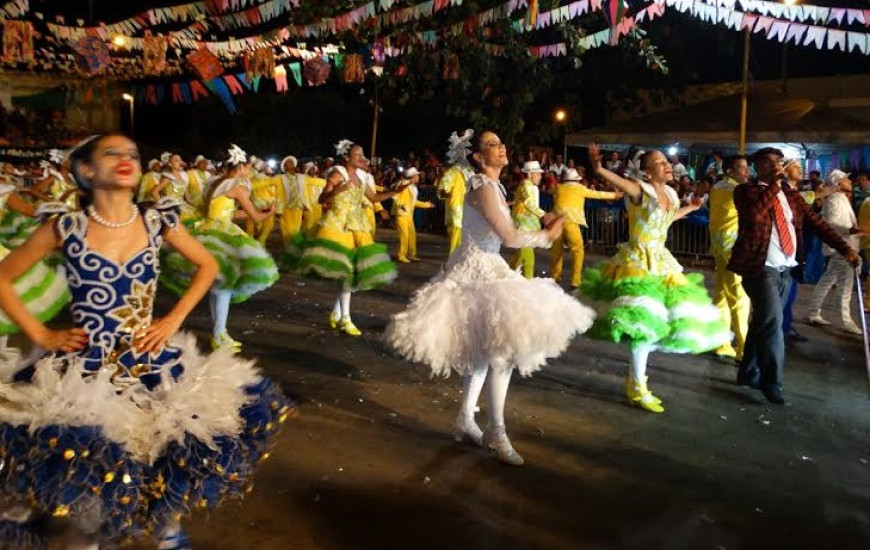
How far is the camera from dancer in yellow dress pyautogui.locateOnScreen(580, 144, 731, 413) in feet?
20.2

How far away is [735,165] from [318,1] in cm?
1366

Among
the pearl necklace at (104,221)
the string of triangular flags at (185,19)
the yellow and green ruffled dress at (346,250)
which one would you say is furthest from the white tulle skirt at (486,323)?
the string of triangular flags at (185,19)

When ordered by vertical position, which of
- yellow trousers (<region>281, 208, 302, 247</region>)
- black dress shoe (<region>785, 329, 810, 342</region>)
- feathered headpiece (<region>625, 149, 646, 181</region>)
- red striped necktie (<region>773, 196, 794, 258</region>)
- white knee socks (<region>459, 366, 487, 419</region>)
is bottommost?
black dress shoe (<region>785, 329, 810, 342</region>)

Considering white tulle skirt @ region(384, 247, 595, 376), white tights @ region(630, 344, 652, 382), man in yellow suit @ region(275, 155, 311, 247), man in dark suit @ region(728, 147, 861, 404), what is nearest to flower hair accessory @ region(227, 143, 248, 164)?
white tulle skirt @ region(384, 247, 595, 376)

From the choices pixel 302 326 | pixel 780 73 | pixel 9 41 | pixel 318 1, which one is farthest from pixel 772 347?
pixel 780 73

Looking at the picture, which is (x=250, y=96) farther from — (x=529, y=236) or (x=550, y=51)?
(x=529, y=236)

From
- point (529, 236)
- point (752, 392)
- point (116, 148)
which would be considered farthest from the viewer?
point (752, 392)

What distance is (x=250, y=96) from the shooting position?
33.3m

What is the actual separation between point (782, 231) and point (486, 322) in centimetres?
294

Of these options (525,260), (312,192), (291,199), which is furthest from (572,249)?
(291,199)

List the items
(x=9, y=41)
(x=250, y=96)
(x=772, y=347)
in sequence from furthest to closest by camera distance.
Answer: (x=250, y=96) → (x=9, y=41) → (x=772, y=347)

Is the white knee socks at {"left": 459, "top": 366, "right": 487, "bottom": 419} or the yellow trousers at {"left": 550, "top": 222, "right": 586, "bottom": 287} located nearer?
the white knee socks at {"left": 459, "top": 366, "right": 487, "bottom": 419}

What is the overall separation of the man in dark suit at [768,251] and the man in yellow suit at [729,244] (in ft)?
3.67

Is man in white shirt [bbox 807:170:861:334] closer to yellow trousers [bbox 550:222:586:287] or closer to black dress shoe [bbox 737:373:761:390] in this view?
black dress shoe [bbox 737:373:761:390]
